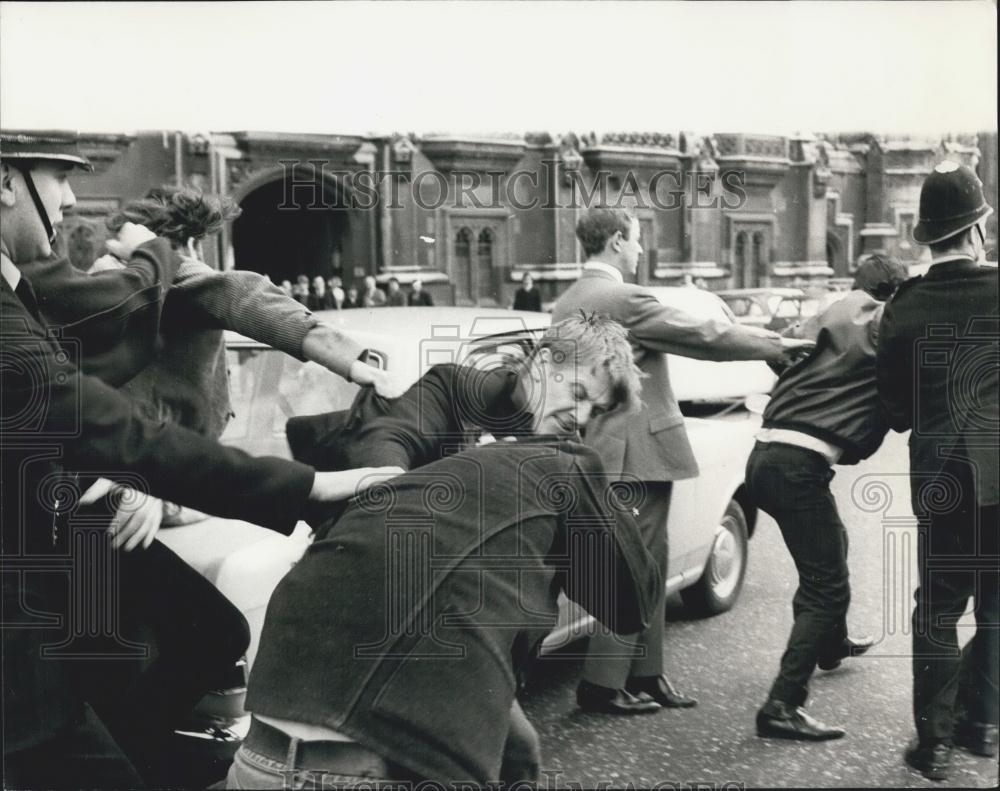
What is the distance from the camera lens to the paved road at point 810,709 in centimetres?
347

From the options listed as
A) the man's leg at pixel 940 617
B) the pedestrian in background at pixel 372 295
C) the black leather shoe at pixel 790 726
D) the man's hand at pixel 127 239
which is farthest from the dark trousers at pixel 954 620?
the man's hand at pixel 127 239

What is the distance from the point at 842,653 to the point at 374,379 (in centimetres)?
174

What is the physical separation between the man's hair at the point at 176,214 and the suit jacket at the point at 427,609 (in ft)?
4.67

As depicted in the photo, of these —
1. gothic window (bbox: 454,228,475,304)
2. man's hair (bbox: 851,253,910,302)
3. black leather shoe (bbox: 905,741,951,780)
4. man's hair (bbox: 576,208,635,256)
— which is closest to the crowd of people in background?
gothic window (bbox: 454,228,475,304)

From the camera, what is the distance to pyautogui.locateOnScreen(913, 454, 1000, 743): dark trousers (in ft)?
11.4

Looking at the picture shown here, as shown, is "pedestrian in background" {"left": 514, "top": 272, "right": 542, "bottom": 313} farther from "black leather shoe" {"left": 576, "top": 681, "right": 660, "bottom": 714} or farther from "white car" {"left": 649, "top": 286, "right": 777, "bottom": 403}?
"black leather shoe" {"left": 576, "top": 681, "right": 660, "bottom": 714}

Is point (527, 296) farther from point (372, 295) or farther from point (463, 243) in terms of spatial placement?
point (372, 295)

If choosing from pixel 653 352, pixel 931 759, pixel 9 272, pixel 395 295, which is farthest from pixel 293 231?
pixel 931 759

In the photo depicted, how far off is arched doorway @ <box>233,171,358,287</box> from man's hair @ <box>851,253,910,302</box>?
1.62 metres

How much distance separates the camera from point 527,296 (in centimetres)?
389

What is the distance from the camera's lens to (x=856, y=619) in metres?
3.65

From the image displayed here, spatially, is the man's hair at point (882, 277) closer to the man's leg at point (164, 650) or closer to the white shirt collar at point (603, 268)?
the white shirt collar at point (603, 268)

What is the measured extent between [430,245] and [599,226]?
0.55 meters

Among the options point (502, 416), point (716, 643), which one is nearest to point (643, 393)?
point (502, 416)
